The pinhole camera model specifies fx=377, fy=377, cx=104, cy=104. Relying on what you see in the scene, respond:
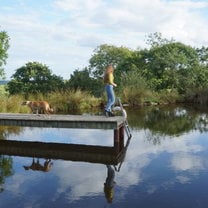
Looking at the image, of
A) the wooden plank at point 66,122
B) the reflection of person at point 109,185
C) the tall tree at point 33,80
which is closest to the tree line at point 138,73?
the tall tree at point 33,80

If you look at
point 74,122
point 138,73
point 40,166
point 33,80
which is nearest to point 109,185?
point 40,166

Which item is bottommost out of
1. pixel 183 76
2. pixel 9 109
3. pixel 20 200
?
pixel 20 200

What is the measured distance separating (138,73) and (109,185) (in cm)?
2684

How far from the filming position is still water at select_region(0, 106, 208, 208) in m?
7.40

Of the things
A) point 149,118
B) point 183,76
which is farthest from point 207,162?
point 183,76

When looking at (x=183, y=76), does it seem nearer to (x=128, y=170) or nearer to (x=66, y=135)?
(x=66, y=135)

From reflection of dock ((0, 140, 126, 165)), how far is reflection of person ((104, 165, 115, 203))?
95 cm

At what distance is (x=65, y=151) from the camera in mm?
11938

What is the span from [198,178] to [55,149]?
5.06 m

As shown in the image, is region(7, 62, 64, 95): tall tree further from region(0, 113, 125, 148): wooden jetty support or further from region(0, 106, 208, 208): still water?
region(0, 113, 125, 148): wooden jetty support

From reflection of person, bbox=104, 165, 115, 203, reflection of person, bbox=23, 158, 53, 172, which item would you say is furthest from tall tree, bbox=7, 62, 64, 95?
reflection of person, bbox=104, 165, 115, 203

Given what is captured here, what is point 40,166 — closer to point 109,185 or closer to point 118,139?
point 109,185

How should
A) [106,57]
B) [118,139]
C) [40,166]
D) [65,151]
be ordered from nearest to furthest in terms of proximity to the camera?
[40,166] → [65,151] → [118,139] → [106,57]

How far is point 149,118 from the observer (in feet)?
68.6
